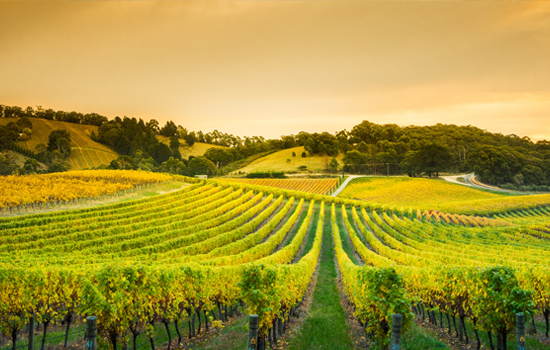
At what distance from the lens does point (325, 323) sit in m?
14.2

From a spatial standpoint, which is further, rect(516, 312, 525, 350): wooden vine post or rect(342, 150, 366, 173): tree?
rect(342, 150, 366, 173): tree

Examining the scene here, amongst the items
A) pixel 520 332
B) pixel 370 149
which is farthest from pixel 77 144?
pixel 520 332

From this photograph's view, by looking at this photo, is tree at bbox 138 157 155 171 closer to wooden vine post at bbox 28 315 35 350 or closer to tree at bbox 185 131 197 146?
tree at bbox 185 131 197 146

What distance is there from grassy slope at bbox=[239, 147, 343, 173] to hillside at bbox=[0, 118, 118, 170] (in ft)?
171

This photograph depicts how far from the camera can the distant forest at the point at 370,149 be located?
308ft

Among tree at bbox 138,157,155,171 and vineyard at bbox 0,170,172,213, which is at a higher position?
tree at bbox 138,157,155,171

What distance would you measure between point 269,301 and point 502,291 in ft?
22.5

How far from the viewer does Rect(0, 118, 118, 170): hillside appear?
109250mm

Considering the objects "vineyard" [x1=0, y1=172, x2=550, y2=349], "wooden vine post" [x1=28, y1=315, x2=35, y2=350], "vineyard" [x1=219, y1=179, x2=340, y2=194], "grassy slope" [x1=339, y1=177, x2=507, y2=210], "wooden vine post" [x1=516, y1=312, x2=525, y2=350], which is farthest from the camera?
"vineyard" [x1=219, y1=179, x2=340, y2=194]

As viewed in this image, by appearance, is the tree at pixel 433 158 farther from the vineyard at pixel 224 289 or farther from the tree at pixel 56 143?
the tree at pixel 56 143

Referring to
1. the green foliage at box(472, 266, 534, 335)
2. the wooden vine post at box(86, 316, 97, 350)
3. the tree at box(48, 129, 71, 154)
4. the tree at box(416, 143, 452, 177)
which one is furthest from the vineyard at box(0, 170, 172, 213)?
the tree at box(416, 143, 452, 177)

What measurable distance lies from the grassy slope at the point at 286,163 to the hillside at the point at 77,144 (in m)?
52.2

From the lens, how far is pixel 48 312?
11312 millimetres

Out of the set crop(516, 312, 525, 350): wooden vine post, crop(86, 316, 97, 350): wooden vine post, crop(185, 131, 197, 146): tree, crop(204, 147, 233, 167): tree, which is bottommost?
crop(516, 312, 525, 350): wooden vine post
